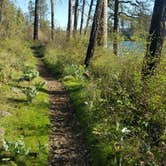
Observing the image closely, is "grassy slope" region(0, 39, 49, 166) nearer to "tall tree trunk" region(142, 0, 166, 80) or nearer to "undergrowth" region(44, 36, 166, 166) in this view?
"undergrowth" region(44, 36, 166, 166)

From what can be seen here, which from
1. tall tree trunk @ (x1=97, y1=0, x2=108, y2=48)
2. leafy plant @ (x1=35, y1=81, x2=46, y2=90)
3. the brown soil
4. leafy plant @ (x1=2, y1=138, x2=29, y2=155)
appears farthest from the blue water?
tall tree trunk @ (x1=97, y1=0, x2=108, y2=48)

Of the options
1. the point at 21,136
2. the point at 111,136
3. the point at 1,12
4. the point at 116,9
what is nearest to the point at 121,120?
the point at 111,136

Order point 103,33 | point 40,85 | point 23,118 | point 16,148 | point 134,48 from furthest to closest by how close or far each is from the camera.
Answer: point 103,33, point 40,85, point 23,118, point 134,48, point 16,148

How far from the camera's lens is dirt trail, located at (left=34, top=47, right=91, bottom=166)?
811cm

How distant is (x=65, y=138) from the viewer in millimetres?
9336

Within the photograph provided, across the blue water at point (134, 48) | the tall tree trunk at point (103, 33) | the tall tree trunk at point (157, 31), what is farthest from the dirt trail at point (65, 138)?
the tall tree trunk at point (103, 33)

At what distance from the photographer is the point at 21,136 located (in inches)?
340

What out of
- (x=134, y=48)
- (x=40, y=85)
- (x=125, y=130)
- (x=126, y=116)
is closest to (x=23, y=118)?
(x=126, y=116)

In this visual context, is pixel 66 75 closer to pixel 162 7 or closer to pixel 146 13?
pixel 162 7

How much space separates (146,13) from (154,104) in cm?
2369

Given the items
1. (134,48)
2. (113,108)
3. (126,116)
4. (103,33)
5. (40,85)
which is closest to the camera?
(126,116)

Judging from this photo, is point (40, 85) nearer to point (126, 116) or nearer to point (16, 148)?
point (126, 116)

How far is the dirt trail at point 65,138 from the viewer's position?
8109 mm

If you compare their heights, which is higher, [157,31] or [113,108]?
[157,31]
